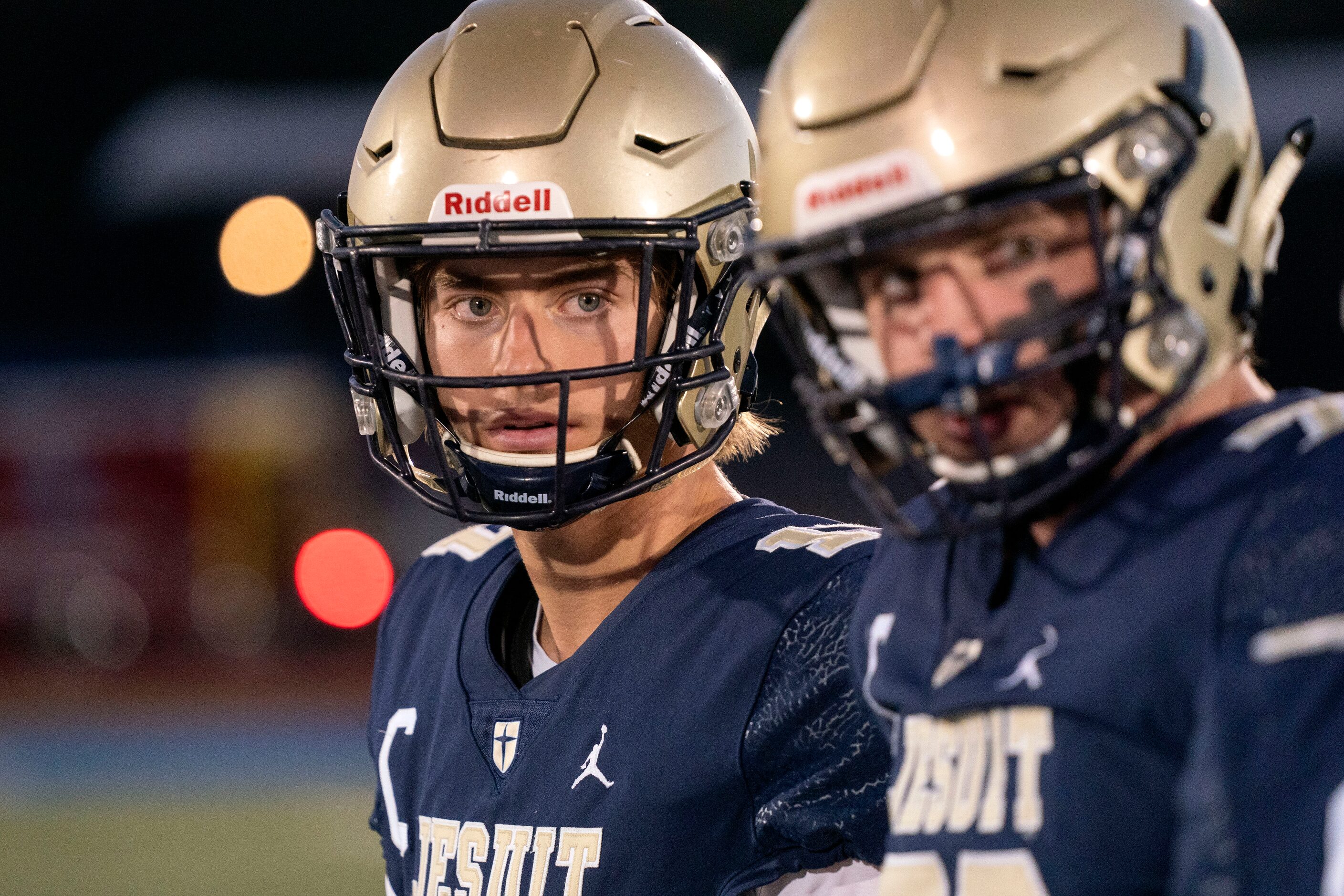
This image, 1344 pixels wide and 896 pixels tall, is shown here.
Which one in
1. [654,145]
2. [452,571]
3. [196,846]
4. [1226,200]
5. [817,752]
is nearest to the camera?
[1226,200]

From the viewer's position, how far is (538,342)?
1.78 meters

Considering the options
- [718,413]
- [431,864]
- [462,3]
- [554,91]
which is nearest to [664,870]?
[431,864]

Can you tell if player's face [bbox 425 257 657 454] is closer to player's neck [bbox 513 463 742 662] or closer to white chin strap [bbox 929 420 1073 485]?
player's neck [bbox 513 463 742 662]

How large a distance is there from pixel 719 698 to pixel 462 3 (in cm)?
895

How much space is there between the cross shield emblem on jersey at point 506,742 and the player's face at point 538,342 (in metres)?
0.34

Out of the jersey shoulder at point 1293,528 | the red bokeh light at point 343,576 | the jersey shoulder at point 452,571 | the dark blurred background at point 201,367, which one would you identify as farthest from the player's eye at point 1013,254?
the red bokeh light at point 343,576

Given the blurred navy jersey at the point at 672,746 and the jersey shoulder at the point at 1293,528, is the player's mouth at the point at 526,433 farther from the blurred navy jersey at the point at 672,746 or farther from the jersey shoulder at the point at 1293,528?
the jersey shoulder at the point at 1293,528

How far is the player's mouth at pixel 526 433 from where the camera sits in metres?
1.80

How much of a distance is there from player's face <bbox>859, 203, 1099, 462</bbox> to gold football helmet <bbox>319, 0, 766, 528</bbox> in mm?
600

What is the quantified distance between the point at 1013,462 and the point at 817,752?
1.90 feet

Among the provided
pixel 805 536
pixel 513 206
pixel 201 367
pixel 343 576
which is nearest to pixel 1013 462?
pixel 805 536

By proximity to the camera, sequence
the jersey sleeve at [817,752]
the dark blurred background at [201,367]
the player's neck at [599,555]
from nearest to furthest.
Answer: the jersey sleeve at [817,752]
the player's neck at [599,555]
the dark blurred background at [201,367]

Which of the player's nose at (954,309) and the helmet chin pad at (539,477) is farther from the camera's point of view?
the helmet chin pad at (539,477)

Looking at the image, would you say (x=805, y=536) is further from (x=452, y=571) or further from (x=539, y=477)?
(x=452, y=571)
